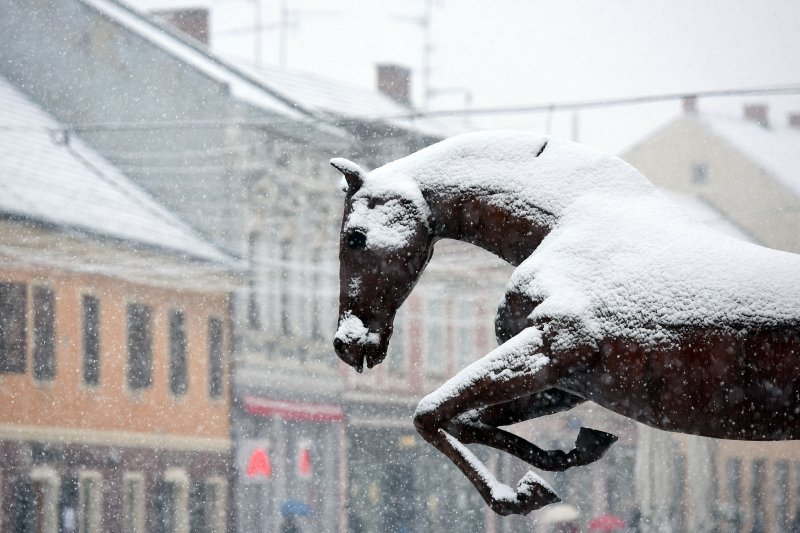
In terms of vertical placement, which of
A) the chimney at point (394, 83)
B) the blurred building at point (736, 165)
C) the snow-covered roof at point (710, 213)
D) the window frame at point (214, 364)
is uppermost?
the chimney at point (394, 83)

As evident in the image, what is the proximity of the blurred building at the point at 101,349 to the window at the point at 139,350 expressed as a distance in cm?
2

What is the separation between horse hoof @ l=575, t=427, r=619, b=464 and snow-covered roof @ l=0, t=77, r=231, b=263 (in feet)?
54.8

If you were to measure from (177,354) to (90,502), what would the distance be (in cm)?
314

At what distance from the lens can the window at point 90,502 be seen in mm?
19344

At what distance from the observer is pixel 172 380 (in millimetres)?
21797

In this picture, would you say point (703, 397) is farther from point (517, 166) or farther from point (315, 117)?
point (315, 117)

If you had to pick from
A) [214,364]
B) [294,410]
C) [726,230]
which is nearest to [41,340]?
[214,364]

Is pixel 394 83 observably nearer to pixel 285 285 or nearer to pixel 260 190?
pixel 260 190

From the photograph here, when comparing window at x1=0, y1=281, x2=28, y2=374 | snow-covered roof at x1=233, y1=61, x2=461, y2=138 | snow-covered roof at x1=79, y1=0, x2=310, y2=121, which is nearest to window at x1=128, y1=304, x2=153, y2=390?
window at x1=0, y1=281, x2=28, y2=374

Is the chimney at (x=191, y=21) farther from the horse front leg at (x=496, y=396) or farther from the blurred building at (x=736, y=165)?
the horse front leg at (x=496, y=396)

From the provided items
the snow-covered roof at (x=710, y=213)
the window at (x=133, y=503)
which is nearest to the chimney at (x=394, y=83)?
the snow-covered roof at (x=710, y=213)

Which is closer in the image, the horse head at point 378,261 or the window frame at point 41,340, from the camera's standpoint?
the horse head at point 378,261

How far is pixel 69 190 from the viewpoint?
2089 centimetres

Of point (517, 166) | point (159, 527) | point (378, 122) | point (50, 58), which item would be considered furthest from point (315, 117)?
point (517, 166)
